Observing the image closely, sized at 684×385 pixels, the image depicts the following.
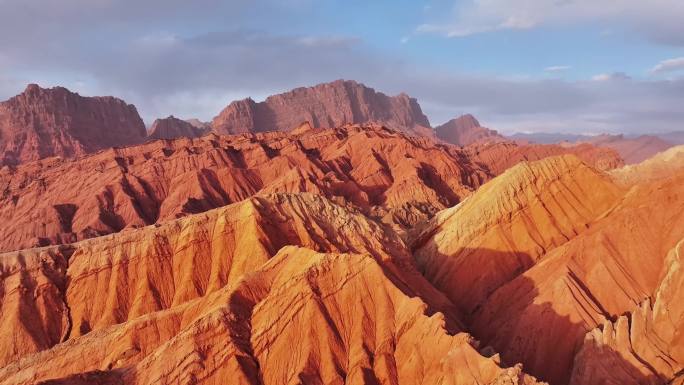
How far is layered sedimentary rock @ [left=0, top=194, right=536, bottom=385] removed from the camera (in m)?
31.7

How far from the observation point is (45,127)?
178m

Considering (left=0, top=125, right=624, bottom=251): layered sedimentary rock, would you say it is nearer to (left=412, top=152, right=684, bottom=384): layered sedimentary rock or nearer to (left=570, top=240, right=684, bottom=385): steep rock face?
(left=412, top=152, right=684, bottom=384): layered sedimentary rock

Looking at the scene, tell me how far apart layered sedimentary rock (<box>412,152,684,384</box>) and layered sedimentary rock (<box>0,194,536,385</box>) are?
4.96m

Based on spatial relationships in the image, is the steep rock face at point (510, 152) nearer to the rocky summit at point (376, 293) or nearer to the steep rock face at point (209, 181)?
the steep rock face at point (209, 181)

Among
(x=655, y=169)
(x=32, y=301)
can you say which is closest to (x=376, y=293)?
(x=32, y=301)

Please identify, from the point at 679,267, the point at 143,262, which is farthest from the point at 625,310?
the point at 143,262

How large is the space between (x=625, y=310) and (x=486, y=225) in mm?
14322

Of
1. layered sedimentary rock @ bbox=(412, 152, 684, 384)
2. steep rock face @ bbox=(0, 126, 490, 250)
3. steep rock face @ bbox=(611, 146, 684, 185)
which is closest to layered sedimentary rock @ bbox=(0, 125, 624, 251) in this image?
steep rock face @ bbox=(0, 126, 490, 250)

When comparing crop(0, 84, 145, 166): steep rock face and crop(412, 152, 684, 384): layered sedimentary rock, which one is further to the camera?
crop(0, 84, 145, 166): steep rock face

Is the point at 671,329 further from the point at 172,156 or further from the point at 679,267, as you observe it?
the point at 172,156

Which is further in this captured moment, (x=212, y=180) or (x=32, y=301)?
(x=212, y=180)

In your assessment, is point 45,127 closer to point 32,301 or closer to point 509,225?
point 32,301

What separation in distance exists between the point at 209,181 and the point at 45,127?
254 feet

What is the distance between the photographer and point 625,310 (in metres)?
42.7
